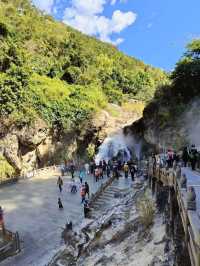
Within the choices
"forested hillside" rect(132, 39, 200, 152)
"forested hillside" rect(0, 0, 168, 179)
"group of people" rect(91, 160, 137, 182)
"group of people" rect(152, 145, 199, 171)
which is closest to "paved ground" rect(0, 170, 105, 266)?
"group of people" rect(91, 160, 137, 182)

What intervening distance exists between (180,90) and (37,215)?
19.6m

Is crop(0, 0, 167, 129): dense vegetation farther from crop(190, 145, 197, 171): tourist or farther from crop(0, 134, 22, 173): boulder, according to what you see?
crop(190, 145, 197, 171): tourist

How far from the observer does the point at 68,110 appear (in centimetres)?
4103

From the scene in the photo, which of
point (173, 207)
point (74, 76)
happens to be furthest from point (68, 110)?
point (173, 207)

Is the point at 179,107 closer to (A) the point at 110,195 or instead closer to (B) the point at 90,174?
(B) the point at 90,174

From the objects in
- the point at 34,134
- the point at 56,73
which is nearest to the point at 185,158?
the point at 34,134

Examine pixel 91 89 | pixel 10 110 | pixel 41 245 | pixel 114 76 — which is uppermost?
pixel 114 76

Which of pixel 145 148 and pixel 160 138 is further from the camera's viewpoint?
pixel 145 148

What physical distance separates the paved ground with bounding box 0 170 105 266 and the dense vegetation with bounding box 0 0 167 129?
33.4 feet

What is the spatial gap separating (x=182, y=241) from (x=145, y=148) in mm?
28087

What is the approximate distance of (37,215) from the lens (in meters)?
21.8

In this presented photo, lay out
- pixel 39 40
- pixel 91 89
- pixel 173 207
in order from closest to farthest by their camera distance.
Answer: pixel 173 207 < pixel 91 89 < pixel 39 40

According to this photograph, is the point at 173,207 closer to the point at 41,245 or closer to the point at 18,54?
the point at 41,245

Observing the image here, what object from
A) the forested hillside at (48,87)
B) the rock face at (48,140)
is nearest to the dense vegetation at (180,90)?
the rock face at (48,140)
